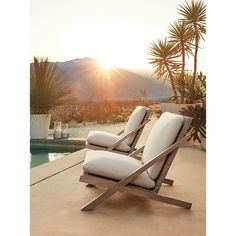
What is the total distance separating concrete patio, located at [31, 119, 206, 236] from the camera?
9.03 feet

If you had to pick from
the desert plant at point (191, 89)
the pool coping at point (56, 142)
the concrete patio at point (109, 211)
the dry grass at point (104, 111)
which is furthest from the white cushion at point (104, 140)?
the dry grass at point (104, 111)

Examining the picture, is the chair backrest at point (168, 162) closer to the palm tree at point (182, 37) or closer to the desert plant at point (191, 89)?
the desert plant at point (191, 89)

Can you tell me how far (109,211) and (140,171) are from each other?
43 centimetres

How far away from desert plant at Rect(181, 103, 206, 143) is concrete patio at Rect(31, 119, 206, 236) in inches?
88.8

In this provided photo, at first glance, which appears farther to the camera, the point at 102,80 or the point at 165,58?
the point at 102,80

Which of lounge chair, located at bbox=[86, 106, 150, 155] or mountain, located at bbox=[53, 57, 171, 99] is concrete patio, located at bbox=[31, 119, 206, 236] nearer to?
lounge chair, located at bbox=[86, 106, 150, 155]

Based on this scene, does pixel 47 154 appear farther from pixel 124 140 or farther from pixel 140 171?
pixel 140 171

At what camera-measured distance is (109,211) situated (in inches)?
127

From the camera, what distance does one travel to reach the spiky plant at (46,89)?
32.5 ft

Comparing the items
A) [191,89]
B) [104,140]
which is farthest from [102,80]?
[104,140]

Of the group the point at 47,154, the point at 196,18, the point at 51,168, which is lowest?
the point at 47,154
